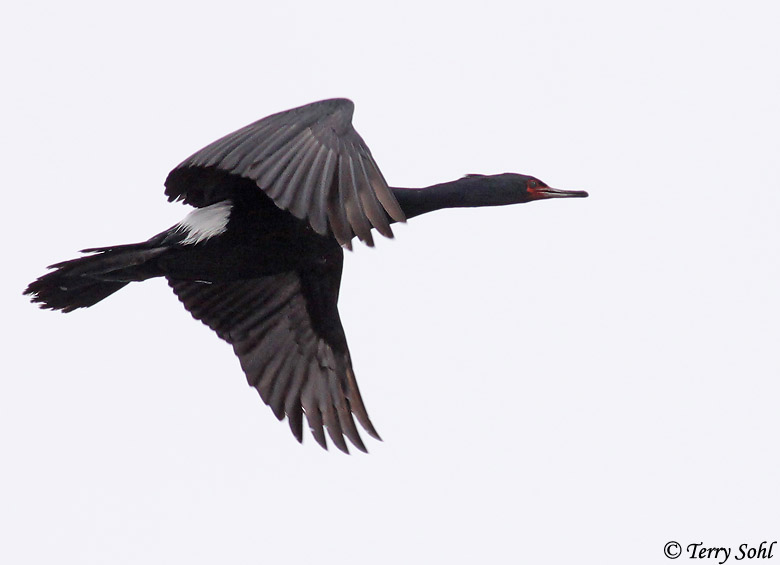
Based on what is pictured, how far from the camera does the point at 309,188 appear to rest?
6.25 metres

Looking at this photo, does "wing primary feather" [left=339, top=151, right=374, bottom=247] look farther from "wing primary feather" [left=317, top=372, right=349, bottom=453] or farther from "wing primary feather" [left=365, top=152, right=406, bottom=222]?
"wing primary feather" [left=317, top=372, right=349, bottom=453]

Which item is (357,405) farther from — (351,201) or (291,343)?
(351,201)

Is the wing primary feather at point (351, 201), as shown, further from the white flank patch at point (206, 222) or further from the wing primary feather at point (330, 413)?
the wing primary feather at point (330, 413)

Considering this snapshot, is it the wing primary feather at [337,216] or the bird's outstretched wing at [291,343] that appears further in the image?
the bird's outstretched wing at [291,343]

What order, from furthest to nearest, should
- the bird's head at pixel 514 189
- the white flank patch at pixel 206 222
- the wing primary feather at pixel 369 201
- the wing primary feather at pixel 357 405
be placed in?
1. the wing primary feather at pixel 357 405
2. the bird's head at pixel 514 189
3. the white flank patch at pixel 206 222
4. the wing primary feather at pixel 369 201

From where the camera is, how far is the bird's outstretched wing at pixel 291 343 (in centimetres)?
887

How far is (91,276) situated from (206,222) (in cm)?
80

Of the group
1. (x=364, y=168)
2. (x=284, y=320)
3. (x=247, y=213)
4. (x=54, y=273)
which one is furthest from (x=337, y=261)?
(x=364, y=168)

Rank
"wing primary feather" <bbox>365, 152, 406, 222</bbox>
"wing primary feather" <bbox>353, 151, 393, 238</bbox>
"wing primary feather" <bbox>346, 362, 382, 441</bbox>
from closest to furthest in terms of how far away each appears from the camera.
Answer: "wing primary feather" <bbox>353, 151, 393, 238</bbox> → "wing primary feather" <bbox>365, 152, 406, 222</bbox> → "wing primary feather" <bbox>346, 362, 382, 441</bbox>

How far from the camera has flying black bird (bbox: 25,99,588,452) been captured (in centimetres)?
633

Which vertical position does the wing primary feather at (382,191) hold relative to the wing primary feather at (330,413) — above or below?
above

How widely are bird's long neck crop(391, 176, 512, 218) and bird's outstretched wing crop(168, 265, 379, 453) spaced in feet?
3.23

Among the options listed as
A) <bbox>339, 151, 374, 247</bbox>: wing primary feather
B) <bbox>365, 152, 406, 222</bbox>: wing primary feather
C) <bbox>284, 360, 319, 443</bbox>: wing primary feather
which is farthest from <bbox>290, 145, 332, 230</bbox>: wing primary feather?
→ <bbox>284, 360, 319, 443</bbox>: wing primary feather

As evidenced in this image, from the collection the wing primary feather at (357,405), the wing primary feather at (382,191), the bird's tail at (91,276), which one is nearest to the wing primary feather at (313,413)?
the wing primary feather at (357,405)
